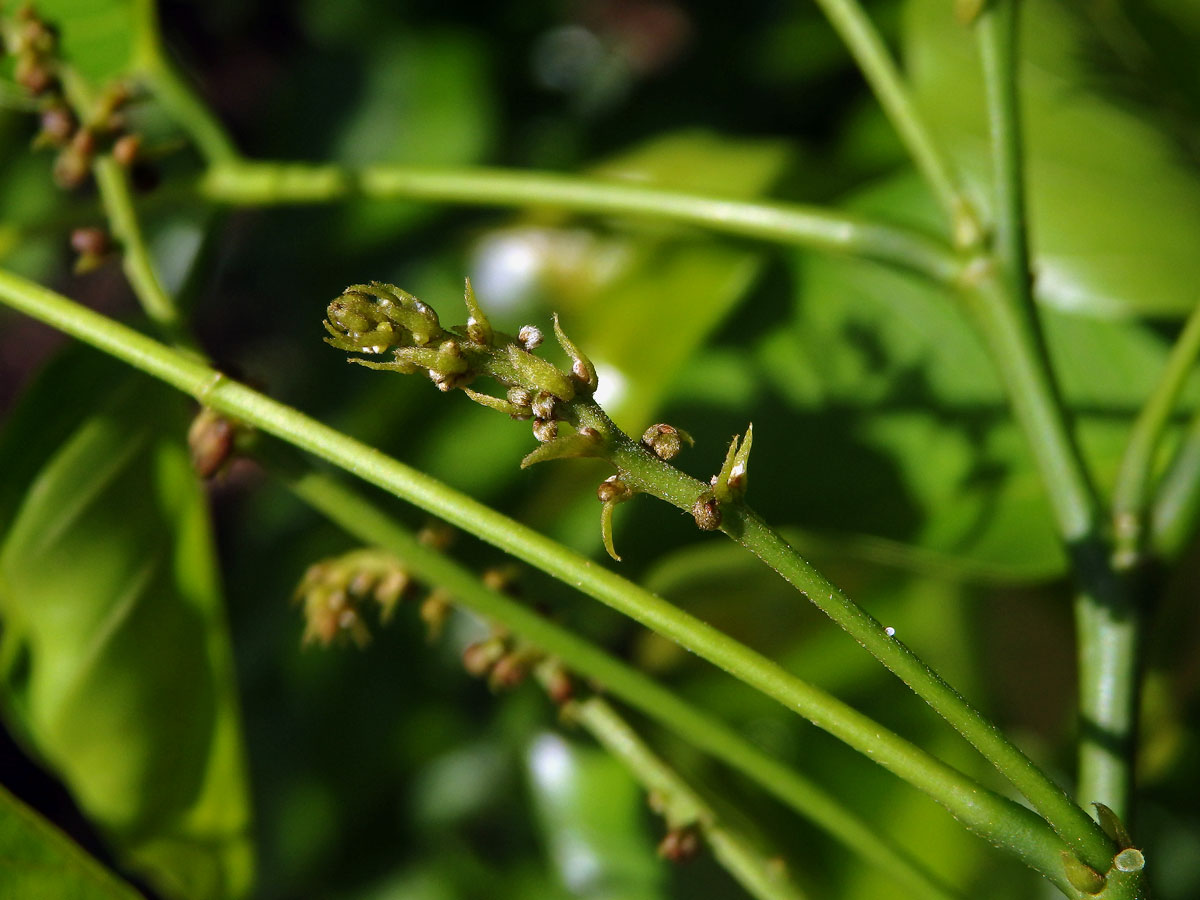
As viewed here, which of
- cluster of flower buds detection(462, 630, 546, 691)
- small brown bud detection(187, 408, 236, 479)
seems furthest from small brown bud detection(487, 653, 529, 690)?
small brown bud detection(187, 408, 236, 479)

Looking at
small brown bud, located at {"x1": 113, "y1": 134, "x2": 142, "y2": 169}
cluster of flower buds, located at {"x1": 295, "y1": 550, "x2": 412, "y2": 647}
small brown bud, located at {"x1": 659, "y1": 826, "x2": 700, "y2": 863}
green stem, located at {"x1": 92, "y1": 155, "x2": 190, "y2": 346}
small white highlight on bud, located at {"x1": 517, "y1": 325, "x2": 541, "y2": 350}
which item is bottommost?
small brown bud, located at {"x1": 659, "y1": 826, "x2": 700, "y2": 863}

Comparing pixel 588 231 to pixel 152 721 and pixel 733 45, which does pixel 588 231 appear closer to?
pixel 733 45

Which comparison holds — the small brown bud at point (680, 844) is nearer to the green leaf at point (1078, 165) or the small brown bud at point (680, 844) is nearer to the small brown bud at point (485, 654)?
the small brown bud at point (485, 654)

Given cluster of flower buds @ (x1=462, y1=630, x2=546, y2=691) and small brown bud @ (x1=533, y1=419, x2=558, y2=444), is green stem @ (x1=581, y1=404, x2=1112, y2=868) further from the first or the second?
cluster of flower buds @ (x1=462, y1=630, x2=546, y2=691)

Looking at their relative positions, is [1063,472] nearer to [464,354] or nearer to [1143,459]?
[1143,459]

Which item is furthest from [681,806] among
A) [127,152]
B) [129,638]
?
[127,152]

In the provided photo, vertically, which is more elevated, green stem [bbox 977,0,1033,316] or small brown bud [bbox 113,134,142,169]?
small brown bud [bbox 113,134,142,169]

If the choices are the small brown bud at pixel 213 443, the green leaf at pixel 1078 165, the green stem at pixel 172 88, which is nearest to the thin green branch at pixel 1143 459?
the green leaf at pixel 1078 165
